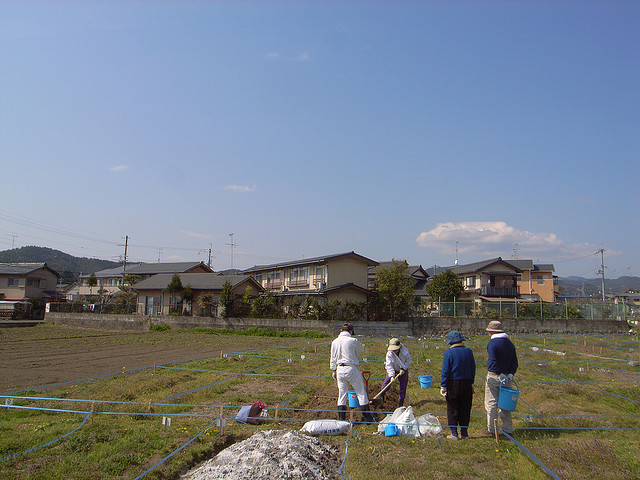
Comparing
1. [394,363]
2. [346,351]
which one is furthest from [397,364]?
[346,351]

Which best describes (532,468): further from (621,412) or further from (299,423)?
(621,412)

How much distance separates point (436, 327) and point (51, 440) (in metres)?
25.3

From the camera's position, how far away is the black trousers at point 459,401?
588 cm

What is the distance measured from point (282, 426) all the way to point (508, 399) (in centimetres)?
325

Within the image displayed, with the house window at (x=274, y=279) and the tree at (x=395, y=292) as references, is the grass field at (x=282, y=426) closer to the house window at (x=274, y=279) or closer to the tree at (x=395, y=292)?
the tree at (x=395, y=292)

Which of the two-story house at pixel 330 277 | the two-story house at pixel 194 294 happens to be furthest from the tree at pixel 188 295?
the two-story house at pixel 330 277

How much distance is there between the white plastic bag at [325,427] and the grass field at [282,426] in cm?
15

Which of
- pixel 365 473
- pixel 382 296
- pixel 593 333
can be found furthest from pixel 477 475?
pixel 593 333

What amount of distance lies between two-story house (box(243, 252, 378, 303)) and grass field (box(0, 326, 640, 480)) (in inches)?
674

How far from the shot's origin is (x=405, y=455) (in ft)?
16.9

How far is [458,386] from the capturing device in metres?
5.88

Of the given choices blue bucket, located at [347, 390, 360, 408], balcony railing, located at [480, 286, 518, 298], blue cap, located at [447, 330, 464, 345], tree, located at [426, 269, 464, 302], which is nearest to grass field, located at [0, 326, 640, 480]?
blue bucket, located at [347, 390, 360, 408]

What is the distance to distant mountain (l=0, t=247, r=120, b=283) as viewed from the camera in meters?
97.5

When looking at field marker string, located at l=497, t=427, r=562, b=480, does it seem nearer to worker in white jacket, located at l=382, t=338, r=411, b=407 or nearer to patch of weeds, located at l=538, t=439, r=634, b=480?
patch of weeds, located at l=538, t=439, r=634, b=480
